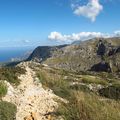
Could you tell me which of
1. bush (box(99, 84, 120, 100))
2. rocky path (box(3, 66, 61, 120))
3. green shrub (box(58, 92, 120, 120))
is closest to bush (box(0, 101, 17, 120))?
rocky path (box(3, 66, 61, 120))

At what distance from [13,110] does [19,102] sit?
2627 millimetres

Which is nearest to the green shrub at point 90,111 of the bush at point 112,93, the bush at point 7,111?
the bush at point 7,111

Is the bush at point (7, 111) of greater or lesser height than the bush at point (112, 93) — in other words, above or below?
above

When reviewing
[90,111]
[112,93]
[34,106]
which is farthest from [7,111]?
[112,93]

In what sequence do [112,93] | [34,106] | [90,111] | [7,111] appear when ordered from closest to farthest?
[90,111]
[7,111]
[34,106]
[112,93]

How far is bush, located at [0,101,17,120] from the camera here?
463 inches

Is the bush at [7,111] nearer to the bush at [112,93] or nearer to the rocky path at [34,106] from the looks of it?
the rocky path at [34,106]

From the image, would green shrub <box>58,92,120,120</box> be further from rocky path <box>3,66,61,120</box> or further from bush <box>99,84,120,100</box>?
bush <box>99,84,120,100</box>

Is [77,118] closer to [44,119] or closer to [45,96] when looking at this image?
[44,119]

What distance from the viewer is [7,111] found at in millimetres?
12352

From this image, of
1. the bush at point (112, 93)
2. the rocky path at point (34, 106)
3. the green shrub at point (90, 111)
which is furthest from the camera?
the bush at point (112, 93)

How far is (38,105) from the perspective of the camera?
15617 millimetres

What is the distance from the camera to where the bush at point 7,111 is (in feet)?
38.6

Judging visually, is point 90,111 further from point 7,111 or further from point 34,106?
point 34,106
